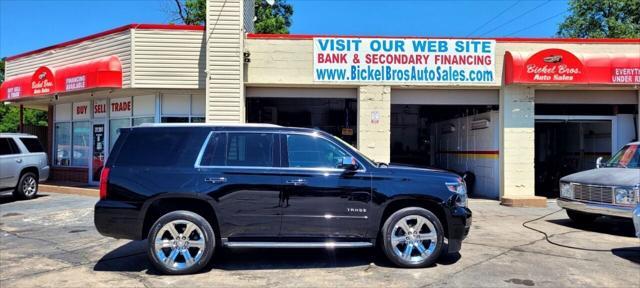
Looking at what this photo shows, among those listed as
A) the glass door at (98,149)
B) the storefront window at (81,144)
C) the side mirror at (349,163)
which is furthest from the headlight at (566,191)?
the storefront window at (81,144)

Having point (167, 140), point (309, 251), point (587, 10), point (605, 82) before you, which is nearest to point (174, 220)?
point (167, 140)

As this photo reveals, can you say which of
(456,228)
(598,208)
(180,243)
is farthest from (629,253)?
(180,243)

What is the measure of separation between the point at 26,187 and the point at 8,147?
1.30 meters

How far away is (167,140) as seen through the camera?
6.39m

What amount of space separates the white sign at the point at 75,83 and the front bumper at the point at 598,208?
1288 centimetres

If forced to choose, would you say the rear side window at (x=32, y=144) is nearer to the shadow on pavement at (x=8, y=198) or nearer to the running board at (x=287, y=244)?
the shadow on pavement at (x=8, y=198)

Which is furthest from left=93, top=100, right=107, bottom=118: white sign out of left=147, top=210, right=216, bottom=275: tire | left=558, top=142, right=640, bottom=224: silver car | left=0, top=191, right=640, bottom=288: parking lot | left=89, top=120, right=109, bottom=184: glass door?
left=558, top=142, right=640, bottom=224: silver car

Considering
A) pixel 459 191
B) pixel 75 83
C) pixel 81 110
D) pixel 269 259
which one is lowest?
pixel 269 259

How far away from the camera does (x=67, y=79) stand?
48.6 ft

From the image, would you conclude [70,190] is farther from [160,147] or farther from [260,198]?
[260,198]

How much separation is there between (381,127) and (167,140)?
26.6ft

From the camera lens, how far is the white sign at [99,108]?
16609 mm

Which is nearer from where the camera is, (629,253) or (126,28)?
(629,253)

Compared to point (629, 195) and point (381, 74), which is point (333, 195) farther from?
point (381, 74)
